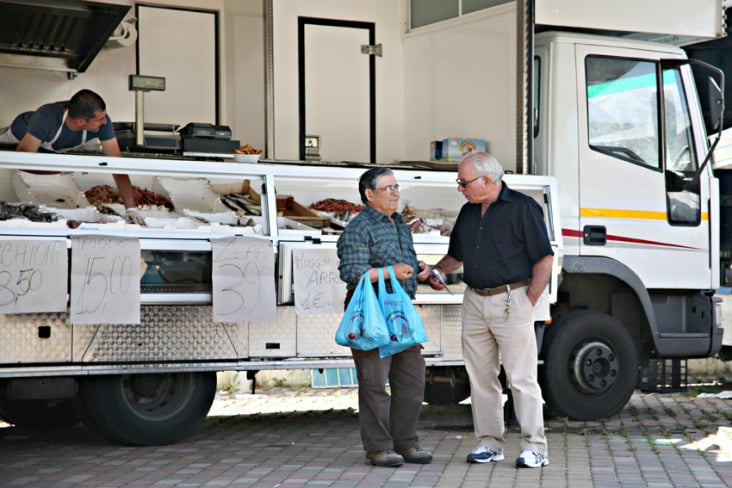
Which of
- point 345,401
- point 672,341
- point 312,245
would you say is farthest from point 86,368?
point 672,341

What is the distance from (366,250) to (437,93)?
3530 millimetres

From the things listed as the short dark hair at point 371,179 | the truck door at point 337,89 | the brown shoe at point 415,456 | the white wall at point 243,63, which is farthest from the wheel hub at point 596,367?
the white wall at point 243,63

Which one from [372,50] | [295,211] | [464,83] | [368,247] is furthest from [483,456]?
[372,50]

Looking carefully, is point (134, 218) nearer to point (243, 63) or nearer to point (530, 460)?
point (530, 460)

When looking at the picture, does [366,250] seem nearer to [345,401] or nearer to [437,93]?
[437,93]

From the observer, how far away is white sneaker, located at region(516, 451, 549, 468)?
6.61 m

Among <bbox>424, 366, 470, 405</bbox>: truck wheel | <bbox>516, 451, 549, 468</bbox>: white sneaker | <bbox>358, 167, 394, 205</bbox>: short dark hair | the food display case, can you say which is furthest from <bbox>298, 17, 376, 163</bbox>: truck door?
<bbox>516, 451, 549, 468</bbox>: white sneaker

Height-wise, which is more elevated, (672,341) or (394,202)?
(394,202)

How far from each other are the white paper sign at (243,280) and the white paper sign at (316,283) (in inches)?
6.2

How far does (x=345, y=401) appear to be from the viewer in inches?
418

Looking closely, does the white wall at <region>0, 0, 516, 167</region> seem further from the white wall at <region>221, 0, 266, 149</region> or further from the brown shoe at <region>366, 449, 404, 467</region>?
the brown shoe at <region>366, 449, 404, 467</region>

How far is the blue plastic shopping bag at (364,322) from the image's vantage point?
6.42 m

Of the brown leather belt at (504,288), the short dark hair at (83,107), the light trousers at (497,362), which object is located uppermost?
the short dark hair at (83,107)

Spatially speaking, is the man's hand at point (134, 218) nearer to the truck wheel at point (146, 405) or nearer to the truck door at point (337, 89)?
the truck wheel at point (146, 405)
